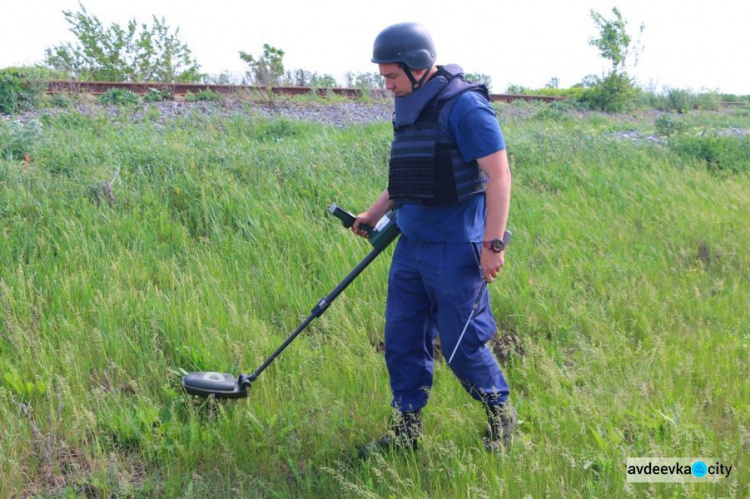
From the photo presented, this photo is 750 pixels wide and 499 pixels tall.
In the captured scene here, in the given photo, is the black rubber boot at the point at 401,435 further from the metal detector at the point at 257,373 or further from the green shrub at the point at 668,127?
the green shrub at the point at 668,127

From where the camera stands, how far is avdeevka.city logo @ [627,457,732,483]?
2.73 meters

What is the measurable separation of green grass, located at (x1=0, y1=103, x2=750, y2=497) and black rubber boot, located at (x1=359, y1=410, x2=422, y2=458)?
9 centimetres

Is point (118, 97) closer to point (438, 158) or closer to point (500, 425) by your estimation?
point (438, 158)

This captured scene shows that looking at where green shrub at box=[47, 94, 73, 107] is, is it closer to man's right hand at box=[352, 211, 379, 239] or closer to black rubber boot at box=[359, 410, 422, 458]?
man's right hand at box=[352, 211, 379, 239]

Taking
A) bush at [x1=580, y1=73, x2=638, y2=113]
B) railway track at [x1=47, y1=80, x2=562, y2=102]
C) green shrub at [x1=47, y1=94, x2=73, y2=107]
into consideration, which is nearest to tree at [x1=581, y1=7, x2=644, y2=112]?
bush at [x1=580, y1=73, x2=638, y2=113]

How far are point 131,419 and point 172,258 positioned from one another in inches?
74.3

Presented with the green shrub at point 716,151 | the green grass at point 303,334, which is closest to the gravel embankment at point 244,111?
the green grass at point 303,334

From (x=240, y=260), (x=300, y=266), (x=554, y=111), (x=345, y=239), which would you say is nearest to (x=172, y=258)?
(x=240, y=260)

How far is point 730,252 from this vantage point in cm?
580

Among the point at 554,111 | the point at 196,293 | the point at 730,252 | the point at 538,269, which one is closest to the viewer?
the point at 196,293

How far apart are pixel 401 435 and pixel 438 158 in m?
1.30

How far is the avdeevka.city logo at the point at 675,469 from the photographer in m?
2.73

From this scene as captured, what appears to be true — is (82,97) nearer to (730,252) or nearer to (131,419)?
(131,419)

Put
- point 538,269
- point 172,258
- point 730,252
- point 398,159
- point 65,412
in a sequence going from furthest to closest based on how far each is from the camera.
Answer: point 730,252
point 538,269
point 172,258
point 65,412
point 398,159
